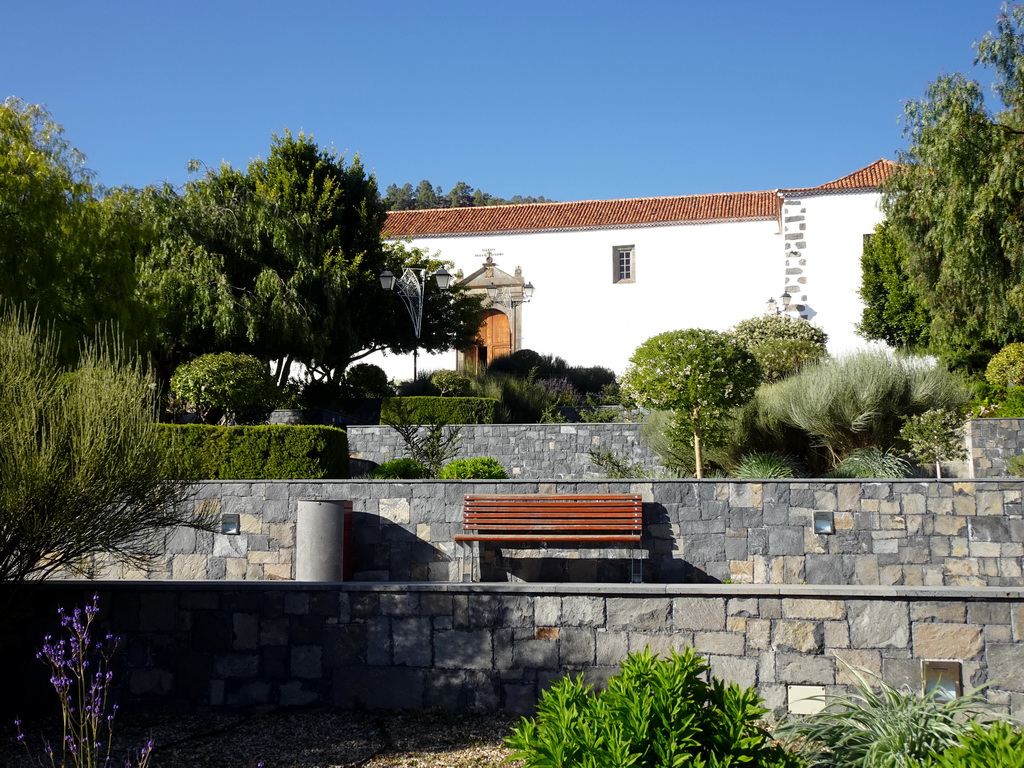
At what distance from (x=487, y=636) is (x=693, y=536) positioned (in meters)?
3.82

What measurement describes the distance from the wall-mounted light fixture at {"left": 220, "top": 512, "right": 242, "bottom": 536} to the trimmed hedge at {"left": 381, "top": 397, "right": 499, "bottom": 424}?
19.7 ft

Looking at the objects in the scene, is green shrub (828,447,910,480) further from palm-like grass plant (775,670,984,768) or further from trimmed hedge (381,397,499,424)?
palm-like grass plant (775,670,984,768)

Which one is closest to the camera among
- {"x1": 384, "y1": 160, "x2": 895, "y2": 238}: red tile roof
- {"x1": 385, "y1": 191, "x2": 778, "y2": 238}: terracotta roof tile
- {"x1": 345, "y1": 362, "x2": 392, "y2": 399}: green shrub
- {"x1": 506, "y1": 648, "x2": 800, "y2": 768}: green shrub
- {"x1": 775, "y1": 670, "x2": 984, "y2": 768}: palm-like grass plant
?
{"x1": 506, "y1": 648, "x2": 800, "y2": 768}: green shrub

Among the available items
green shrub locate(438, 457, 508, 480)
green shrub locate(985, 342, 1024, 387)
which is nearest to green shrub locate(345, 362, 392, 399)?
green shrub locate(438, 457, 508, 480)

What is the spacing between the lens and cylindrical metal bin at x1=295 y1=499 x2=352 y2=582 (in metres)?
8.45

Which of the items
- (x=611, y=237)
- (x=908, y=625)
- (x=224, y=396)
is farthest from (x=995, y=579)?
(x=611, y=237)

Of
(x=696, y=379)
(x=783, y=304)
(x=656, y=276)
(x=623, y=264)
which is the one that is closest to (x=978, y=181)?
(x=696, y=379)

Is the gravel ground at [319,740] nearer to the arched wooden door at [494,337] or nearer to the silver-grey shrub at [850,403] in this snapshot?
the silver-grey shrub at [850,403]

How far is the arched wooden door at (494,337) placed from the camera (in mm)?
27344

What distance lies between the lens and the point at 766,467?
1123cm

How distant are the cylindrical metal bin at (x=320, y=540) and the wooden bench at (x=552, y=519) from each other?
1091mm

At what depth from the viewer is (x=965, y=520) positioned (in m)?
8.34

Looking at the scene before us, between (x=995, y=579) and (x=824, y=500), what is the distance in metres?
1.52

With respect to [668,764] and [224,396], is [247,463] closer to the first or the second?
[224,396]
